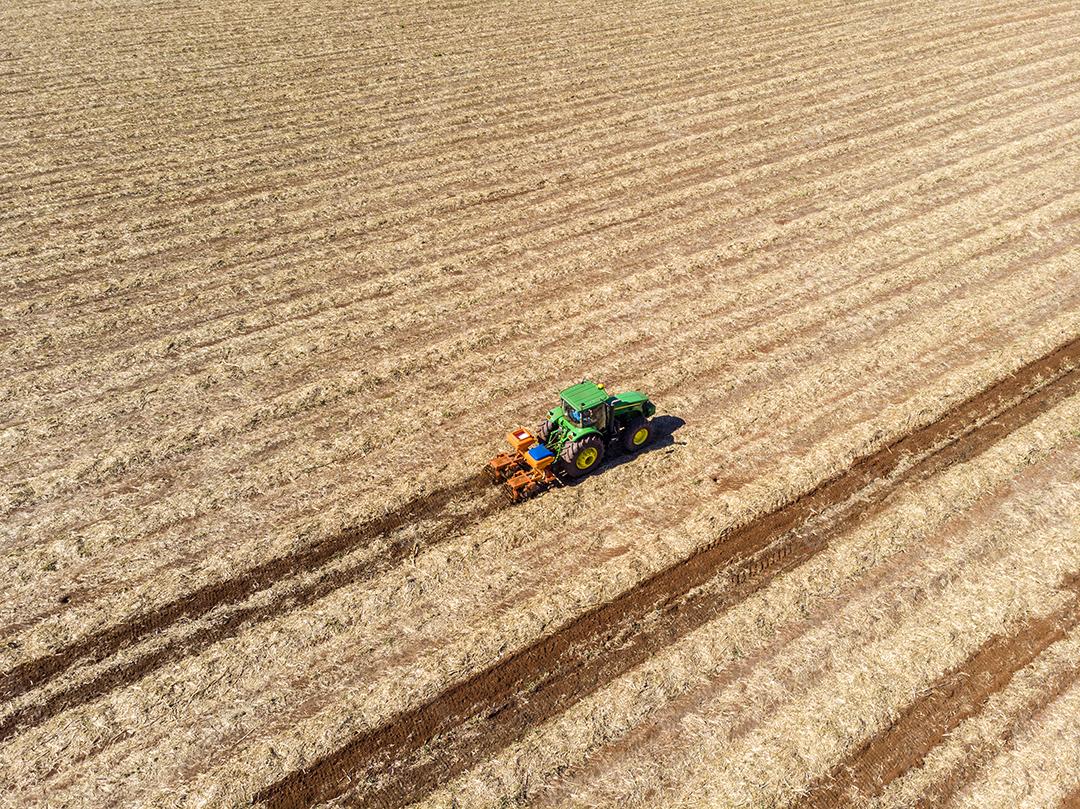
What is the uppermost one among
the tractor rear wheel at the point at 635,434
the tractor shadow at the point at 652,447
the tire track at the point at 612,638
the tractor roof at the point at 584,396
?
the tractor roof at the point at 584,396

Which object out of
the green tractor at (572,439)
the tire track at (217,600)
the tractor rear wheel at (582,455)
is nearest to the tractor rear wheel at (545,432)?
the green tractor at (572,439)

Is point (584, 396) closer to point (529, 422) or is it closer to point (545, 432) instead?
point (545, 432)

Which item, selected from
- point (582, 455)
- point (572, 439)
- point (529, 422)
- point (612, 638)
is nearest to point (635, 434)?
point (582, 455)

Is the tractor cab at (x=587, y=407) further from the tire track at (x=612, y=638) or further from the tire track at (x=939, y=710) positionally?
the tire track at (x=939, y=710)

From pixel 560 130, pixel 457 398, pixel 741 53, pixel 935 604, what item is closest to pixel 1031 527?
pixel 935 604

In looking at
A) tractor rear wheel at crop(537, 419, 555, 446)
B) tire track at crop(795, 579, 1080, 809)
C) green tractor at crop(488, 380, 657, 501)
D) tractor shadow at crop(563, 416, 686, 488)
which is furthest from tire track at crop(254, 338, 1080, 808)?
tractor rear wheel at crop(537, 419, 555, 446)

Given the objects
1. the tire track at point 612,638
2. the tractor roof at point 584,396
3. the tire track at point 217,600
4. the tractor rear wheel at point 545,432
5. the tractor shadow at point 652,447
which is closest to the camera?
the tire track at point 612,638

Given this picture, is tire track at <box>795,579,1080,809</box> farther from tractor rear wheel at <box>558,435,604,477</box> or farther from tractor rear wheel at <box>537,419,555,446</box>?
tractor rear wheel at <box>537,419,555,446</box>

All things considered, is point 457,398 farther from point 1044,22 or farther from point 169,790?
point 1044,22
